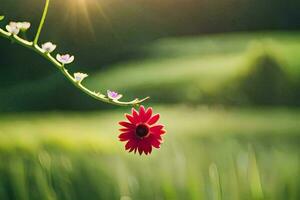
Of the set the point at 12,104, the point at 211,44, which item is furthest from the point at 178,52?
the point at 12,104

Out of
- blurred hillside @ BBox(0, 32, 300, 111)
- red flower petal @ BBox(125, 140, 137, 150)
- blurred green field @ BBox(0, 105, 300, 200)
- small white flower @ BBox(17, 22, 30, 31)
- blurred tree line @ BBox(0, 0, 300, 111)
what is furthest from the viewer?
blurred tree line @ BBox(0, 0, 300, 111)

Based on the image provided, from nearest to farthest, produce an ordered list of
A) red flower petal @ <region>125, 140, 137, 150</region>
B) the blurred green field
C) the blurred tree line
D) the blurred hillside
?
red flower petal @ <region>125, 140, 137, 150</region>
the blurred green field
the blurred hillside
the blurred tree line

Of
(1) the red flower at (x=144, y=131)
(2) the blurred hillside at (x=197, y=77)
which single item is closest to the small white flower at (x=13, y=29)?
(1) the red flower at (x=144, y=131)

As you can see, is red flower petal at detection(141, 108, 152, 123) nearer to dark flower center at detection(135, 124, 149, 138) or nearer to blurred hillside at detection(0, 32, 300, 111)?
dark flower center at detection(135, 124, 149, 138)

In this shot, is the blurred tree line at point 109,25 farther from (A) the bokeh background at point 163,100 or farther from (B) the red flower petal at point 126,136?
(B) the red flower petal at point 126,136

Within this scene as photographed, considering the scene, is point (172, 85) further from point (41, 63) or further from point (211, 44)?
point (41, 63)

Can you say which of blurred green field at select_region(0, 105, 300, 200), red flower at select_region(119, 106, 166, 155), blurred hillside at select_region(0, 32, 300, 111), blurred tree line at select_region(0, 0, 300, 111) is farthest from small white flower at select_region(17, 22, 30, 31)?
blurred tree line at select_region(0, 0, 300, 111)
